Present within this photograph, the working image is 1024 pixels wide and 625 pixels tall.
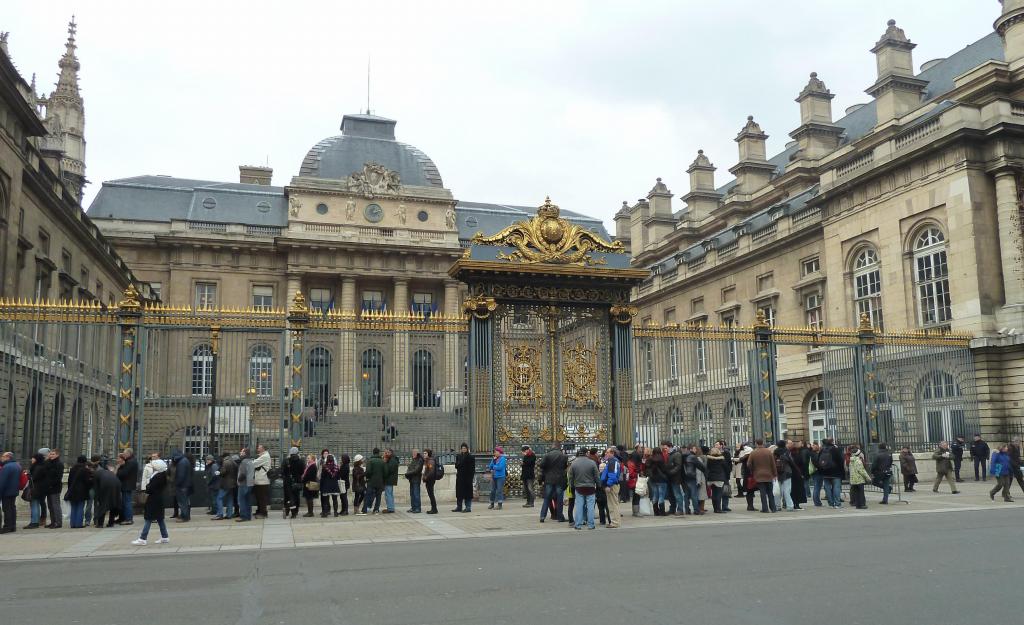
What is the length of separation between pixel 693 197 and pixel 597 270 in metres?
36.6

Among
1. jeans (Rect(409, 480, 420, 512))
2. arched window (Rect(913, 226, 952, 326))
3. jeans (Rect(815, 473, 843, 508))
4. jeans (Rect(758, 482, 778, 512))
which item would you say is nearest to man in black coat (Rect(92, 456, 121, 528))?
jeans (Rect(409, 480, 420, 512))

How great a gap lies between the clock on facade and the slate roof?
Result: 5.30 meters

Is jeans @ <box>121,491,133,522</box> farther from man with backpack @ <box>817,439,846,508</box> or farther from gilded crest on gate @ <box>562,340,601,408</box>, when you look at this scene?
man with backpack @ <box>817,439,846,508</box>

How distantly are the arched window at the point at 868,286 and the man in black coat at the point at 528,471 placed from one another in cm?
1837

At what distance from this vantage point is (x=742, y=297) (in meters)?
39.7

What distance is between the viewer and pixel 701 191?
53.7 m

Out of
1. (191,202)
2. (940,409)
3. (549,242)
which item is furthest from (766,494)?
(191,202)

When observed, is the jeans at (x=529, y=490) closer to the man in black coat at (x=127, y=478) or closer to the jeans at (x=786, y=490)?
the jeans at (x=786, y=490)

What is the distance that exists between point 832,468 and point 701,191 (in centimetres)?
3812

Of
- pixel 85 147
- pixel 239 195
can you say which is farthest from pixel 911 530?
pixel 85 147

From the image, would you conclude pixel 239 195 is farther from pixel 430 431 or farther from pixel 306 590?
pixel 306 590

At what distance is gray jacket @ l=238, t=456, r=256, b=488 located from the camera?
15.8 meters

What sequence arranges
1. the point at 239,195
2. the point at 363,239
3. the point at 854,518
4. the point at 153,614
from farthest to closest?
1. the point at 239,195
2. the point at 363,239
3. the point at 854,518
4. the point at 153,614

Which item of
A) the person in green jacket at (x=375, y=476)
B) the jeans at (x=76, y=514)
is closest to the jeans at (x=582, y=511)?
the person in green jacket at (x=375, y=476)
